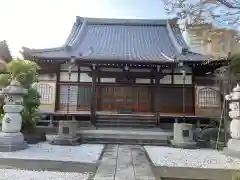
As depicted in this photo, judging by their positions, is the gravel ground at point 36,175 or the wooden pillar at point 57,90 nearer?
the gravel ground at point 36,175

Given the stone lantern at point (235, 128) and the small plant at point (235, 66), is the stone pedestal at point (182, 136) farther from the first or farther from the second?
the small plant at point (235, 66)

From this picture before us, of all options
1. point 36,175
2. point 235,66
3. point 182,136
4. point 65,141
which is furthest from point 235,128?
point 36,175

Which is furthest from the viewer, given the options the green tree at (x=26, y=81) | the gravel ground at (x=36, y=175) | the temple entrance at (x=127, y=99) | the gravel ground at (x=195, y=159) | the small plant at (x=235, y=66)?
the temple entrance at (x=127, y=99)

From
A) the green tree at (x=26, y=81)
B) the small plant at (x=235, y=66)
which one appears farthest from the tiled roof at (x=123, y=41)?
the small plant at (x=235, y=66)

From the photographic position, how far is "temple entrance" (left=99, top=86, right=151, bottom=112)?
1672 centimetres

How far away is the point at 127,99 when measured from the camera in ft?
54.9

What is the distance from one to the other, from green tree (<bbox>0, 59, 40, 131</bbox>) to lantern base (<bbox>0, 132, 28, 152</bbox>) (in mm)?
1417

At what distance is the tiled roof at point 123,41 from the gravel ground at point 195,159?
673cm

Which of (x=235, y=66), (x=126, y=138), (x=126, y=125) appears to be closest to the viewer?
(x=235, y=66)

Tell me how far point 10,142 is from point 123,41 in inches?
543

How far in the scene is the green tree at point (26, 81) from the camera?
9797mm

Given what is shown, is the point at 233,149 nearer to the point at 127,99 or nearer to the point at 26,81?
the point at 26,81

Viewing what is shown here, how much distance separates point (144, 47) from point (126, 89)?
167 inches

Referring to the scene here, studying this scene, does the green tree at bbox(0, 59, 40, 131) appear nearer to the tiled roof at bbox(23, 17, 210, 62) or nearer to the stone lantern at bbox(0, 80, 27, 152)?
the stone lantern at bbox(0, 80, 27, 152)
